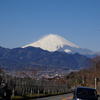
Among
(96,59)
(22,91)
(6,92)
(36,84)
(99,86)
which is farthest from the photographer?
(96,59)

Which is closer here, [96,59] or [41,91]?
[41,91]

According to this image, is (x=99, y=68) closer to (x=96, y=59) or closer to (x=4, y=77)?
(x=96, y=59)

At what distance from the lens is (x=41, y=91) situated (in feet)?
138

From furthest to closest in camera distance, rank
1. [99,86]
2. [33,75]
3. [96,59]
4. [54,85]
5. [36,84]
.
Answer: [96,59] < [33,75] < [99,86] < [54,85] < [36,84]

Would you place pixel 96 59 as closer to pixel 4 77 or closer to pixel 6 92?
pixel 4 77

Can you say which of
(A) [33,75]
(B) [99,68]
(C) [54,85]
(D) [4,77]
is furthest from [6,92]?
(B) [99,68]

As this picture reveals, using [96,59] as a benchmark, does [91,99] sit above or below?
below

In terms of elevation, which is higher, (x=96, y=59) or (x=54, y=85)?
(x=96, y=59)

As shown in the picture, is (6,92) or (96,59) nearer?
(6,92)

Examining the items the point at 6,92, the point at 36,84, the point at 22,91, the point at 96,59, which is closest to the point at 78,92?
the point at 6,92

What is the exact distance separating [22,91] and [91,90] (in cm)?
1506

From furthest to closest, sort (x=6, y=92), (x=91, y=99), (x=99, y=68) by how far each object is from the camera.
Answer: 1. (x=99, y=68)
2. (x=91, y=99)
3. (x=6, y=92)

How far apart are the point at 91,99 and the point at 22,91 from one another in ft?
52.3

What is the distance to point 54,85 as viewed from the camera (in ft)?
165
